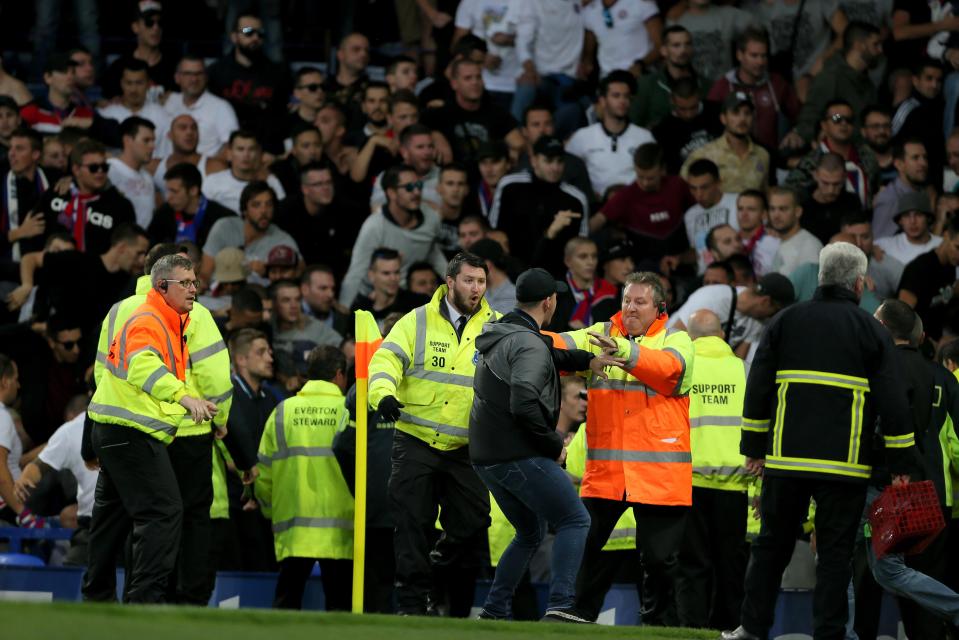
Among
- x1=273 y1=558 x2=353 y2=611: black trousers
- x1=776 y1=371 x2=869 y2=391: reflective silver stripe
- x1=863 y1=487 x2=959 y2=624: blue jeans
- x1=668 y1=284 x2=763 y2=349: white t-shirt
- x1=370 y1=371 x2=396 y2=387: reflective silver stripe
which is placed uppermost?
x1=668 y1=284 x2=763 y2=349: white t-shirt

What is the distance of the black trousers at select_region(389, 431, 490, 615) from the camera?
10.4 meters

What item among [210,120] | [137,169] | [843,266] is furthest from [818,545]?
[210,120]

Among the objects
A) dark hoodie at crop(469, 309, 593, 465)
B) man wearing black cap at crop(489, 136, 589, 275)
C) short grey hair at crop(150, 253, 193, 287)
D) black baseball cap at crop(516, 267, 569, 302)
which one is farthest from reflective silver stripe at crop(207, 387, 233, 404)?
man wearing black cap at crop(489, 136, 589, 275)

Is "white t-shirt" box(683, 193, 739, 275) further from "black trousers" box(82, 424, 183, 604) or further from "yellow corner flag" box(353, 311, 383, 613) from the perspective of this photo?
"black trousers" box(82, 424, 183, 604)

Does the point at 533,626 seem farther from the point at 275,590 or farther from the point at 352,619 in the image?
the point at 275,590

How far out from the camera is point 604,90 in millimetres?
17266

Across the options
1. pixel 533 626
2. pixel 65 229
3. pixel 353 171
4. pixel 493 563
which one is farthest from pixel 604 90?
pixel 533 626

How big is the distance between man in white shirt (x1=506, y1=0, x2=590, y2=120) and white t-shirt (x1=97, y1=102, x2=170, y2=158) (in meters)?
3.80

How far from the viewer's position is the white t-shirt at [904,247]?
50.6 feet

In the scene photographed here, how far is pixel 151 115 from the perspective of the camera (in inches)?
698

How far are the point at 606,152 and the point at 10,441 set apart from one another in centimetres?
696

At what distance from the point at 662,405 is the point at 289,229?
6779mm

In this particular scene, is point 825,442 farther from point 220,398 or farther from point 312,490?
point 312,490

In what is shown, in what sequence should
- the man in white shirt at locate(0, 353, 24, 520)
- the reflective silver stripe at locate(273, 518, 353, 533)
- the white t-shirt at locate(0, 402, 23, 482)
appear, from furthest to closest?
the white t-shirt at locate(0, 402, 23, 482) < the man in white shirt at locate(0, 353, 24, 520) < the reflective silver stripe at locate(273, 518, 353, 533)
